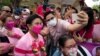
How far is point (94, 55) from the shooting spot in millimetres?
5371

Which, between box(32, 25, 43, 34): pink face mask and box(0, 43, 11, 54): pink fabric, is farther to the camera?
box(32, 25, 43, 34): pink face mask

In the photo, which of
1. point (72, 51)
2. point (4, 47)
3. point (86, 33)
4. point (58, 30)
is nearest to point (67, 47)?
point (72, 51)

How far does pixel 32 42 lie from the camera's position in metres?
5.14

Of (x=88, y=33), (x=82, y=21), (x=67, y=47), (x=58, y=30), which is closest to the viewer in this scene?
(x=82, y=21)

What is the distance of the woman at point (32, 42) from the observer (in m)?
5.09

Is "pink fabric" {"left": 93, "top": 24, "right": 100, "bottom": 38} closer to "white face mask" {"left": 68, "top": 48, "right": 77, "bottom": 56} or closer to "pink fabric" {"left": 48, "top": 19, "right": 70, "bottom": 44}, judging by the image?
"pink fabric" {"left": 48, "top": 19, "right": 70, "bottom": 44}

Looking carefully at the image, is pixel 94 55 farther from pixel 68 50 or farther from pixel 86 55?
pixel 68 50

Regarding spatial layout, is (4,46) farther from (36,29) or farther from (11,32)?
(11,32)

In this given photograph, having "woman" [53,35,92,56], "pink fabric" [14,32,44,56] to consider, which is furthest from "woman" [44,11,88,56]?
"pink fabric" [14,32,44,56]

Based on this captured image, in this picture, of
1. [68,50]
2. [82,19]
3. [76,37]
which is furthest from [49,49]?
[82,19]

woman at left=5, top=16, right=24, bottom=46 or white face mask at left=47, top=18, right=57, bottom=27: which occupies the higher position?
white face mask at left=47, top=18, right=57, bottom=27

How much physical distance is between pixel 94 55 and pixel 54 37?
76 centimetres

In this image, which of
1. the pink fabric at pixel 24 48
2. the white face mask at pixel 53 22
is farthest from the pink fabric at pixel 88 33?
the pink fabric at pixel 24 48

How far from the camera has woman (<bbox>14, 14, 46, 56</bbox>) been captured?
5090 mm
